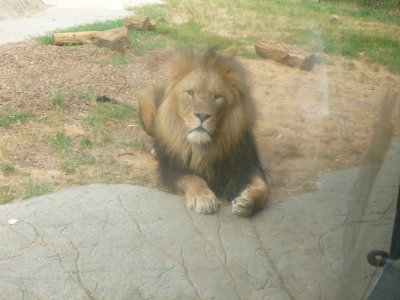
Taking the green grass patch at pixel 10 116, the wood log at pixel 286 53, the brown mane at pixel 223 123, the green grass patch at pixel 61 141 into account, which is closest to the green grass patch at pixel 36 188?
the green grass patch at pixel 61 141

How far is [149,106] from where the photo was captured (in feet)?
9.88

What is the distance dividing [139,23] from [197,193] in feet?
2.63

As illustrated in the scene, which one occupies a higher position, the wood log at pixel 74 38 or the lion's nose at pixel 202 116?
the wood log at pixel 74 38

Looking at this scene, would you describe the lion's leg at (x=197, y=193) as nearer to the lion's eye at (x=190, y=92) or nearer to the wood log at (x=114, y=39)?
the lion's eye at (x=190, y=92)

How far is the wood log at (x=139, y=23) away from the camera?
2375 millimetres

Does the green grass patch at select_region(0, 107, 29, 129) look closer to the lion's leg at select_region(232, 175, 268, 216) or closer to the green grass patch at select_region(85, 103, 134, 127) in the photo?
the green grass patch at select_region(85, 103, 134, 127)

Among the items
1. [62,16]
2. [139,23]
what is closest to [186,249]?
[139,23]

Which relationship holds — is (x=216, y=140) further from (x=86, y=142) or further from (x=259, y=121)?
(x=86, y=142)

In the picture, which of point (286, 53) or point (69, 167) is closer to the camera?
point (286, 53)

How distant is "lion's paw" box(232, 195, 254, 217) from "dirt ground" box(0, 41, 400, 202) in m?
0.11


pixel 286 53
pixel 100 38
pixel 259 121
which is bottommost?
pixel 259 121

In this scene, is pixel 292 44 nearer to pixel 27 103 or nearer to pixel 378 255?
pixel 378 255

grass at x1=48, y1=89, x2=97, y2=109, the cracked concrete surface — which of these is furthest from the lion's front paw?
grass at x1=48, y1=89, x2=97, y2=109

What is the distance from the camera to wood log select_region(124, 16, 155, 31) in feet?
7.79
